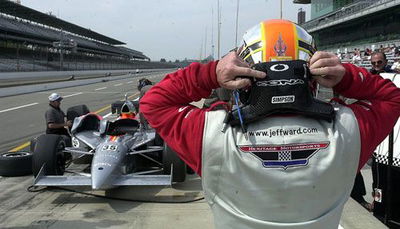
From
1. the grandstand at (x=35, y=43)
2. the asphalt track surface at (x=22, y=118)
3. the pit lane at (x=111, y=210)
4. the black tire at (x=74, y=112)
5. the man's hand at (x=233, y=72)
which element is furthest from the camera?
the grandstand at (x=35, y=43)

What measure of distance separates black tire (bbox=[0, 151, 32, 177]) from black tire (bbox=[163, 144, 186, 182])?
94.4 inches

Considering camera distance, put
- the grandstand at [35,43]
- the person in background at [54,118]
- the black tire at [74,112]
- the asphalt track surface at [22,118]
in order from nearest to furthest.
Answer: the person in background at [54,118] → the black tire at [74,112] → the asphalt track surface at [22,118] → the grandstand at [35,43]

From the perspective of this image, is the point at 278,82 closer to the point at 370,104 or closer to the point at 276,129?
the point at 276,129

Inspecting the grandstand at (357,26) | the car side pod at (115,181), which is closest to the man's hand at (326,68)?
the car side pod at (115,181)

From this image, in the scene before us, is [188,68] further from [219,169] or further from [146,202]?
[146,202]

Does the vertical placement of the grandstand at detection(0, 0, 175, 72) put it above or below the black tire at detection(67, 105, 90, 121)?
above

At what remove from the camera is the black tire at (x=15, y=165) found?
648 centimetres

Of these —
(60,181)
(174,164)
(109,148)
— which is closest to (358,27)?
(174,164)

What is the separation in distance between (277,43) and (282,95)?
0.21 metres

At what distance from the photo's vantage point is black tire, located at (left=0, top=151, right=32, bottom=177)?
6480 millimetres

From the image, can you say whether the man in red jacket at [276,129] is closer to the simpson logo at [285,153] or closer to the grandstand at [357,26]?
the simpson logo at [285,153]

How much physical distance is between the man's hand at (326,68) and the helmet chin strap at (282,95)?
3cm

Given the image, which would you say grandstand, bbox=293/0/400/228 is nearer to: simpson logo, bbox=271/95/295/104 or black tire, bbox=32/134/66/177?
black tire, bbox=32/134/66/177

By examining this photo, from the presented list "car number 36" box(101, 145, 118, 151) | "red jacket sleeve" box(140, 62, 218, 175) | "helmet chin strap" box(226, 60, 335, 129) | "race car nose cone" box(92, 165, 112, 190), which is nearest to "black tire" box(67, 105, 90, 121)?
"car number 36" box(101, 145, 118, 151)
